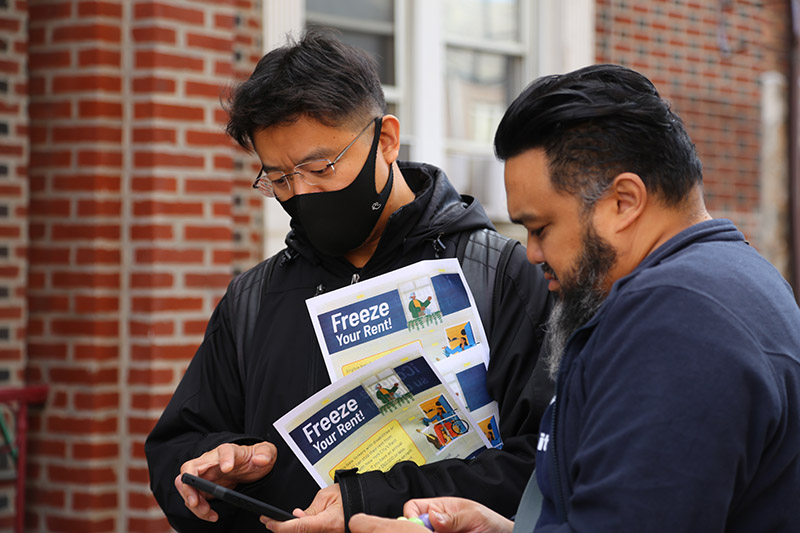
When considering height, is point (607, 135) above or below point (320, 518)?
above

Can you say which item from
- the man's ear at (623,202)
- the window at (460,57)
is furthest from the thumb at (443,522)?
the window at (460,57)

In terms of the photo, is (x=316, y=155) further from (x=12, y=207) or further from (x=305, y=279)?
(x=12, y=207)

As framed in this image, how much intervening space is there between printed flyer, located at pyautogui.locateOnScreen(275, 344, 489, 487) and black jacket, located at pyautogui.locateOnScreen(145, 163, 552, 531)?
76mm

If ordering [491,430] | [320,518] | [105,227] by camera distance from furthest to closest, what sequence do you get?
[105,227] < [491,430] < [320,518]

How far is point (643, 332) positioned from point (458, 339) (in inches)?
33.9

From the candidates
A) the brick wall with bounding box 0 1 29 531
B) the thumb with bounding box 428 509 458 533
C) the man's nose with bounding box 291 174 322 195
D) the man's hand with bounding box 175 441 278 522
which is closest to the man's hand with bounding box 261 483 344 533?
the man's hand with bounding box 175 441 278 522

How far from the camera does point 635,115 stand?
159 cm

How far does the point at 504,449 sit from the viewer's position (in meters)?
2.10

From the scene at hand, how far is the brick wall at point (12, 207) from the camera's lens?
3875mm

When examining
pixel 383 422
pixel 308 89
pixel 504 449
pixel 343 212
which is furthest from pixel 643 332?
pixel 308 89

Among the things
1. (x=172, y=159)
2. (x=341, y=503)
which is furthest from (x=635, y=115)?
(x=172, y=159)

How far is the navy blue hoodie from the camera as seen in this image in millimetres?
1318

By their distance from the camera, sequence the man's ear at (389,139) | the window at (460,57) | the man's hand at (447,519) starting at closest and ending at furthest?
1. the man's hand at (447,519)
2. the man's ear at (389,139)
3. the window at (460,57)

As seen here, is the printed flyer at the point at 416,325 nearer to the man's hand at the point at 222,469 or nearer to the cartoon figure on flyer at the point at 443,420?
the cartoon figure on flyer at the point at 443,420
